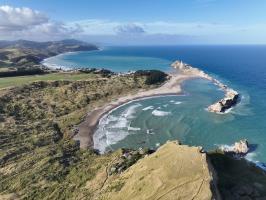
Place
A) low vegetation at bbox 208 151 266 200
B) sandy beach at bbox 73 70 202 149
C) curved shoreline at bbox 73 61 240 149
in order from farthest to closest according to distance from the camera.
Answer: curved shoreline at bbox 73 61 240 149
sandy beach at bbox 73 70 202 149
low vegetation at bbox 208 151 266 200

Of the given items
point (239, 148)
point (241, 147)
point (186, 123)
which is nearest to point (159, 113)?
point (186, 123)

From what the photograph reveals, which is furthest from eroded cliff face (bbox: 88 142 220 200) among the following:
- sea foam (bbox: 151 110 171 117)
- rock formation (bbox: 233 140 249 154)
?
sea foam (bbox: 151 110 171 117)

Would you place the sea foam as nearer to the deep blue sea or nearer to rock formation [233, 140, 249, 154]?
the deep blue sea

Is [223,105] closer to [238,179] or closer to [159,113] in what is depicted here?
[159,113]

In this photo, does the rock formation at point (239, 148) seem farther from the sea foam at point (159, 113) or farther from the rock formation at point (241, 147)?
the sea foam at point (159, 113)

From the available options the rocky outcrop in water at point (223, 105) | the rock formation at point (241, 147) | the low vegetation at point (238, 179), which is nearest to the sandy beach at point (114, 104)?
the rocky outcrop in water at point (223, 105)
